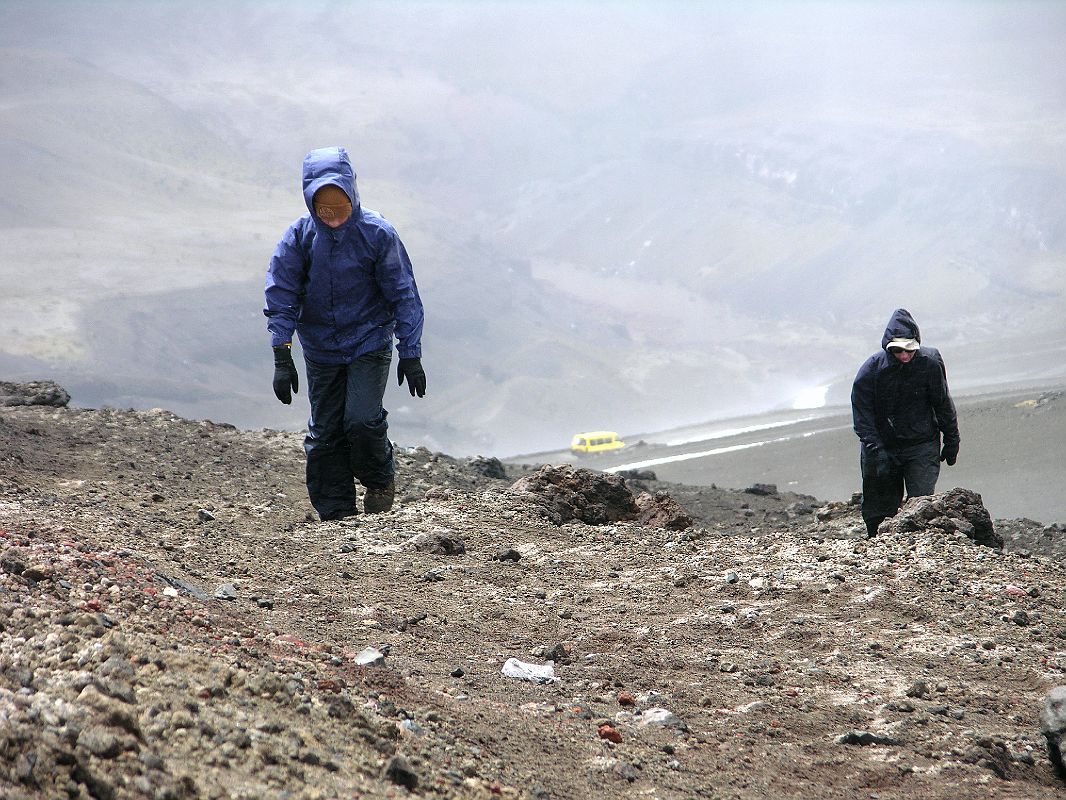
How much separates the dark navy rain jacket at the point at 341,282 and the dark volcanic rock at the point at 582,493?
1.30 meters

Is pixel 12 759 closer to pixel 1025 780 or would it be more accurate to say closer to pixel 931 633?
pixel 1025 780

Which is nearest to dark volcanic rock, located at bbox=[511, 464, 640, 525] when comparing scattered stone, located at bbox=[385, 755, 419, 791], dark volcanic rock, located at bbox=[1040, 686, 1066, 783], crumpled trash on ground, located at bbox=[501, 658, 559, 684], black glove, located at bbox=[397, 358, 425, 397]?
black glove, located at bbox=[397, 358, 425, 397]

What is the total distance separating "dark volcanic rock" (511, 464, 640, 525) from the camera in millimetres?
7074

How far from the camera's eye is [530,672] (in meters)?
3.79

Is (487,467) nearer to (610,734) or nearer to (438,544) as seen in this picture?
(438,544)

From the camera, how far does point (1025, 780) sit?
2973 millimetres

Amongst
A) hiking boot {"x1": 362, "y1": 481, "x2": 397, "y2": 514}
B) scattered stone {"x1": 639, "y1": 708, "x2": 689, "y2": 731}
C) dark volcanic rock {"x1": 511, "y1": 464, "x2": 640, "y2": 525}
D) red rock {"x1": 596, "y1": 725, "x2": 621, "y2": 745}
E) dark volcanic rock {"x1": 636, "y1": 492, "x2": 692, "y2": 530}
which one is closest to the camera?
red rock {"x1": 596, "y1": 725, "x2": 621, "y2": 745}

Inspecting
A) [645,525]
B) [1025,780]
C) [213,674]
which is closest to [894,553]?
[645,525]

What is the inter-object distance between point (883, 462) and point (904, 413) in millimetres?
335

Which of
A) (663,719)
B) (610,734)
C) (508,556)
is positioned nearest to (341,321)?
(508,556)

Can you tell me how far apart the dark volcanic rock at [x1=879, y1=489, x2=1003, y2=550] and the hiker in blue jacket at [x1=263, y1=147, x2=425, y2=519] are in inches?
109

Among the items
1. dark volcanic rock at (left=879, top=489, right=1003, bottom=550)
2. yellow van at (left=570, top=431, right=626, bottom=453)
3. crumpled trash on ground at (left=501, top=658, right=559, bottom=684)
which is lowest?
crumpled trash on ground at (left=501, top=658, right=559, bottom=684)

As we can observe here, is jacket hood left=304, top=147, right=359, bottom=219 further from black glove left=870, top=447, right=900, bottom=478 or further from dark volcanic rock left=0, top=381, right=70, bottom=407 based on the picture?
dark volcanic rock left=0, top=381, right=70, bottom=407

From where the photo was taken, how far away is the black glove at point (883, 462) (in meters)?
7.01
